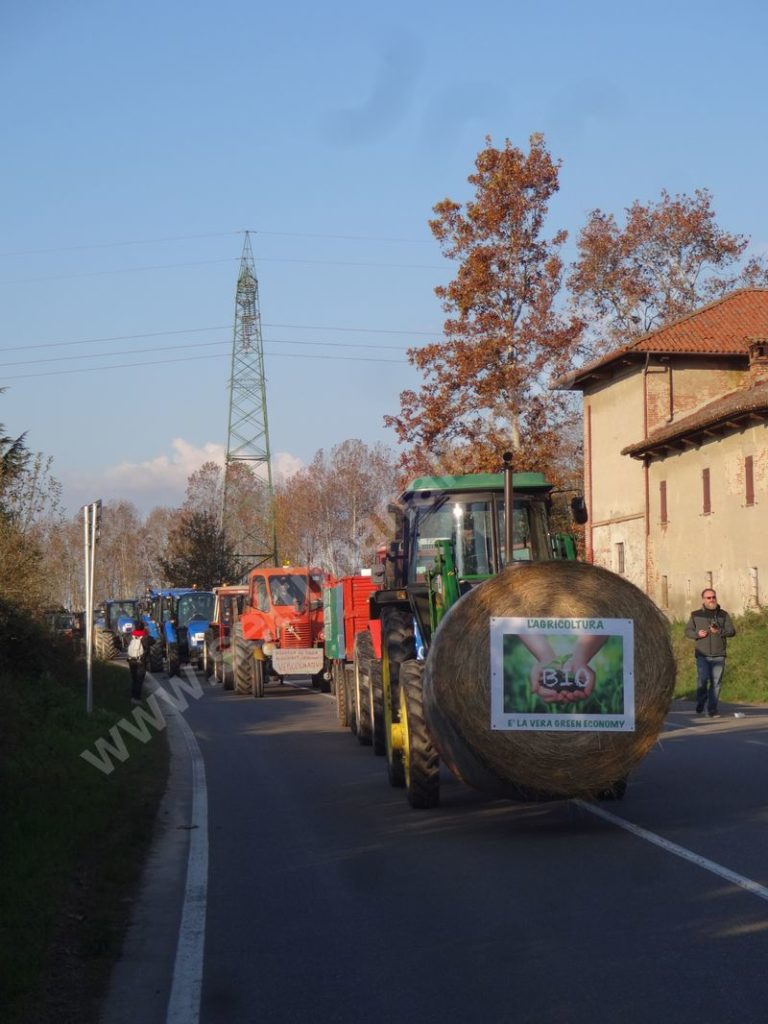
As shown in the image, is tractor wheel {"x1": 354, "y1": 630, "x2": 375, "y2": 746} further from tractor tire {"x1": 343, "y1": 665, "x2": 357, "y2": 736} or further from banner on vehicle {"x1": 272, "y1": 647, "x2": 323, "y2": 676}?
A: banner on vehicle {"x1": 272, "y1": 647, "x2": 323, "y2": 676}

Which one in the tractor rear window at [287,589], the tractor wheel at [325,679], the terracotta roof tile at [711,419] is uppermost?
the terracotta roof tile at [711,419]

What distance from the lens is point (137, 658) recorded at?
83.3 ft

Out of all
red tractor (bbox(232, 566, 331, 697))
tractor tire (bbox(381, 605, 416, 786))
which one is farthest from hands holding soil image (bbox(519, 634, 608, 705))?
red tractor (bbox(232, 566, 331, 697))

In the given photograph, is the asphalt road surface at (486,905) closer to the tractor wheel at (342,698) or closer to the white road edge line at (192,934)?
the white road edge line at (192,934)

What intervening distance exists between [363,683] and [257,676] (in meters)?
12.0

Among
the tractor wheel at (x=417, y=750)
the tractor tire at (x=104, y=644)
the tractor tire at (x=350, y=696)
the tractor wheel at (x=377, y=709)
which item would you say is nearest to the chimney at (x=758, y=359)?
the tractor tire at (x=104, y=644)

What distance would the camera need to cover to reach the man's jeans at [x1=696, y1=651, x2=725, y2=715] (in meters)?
20.4

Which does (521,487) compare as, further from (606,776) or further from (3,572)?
(3,572)

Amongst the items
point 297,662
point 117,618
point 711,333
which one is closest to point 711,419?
point 711,333

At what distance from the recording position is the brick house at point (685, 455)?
115 feet

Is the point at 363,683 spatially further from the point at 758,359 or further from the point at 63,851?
the point at 758,359

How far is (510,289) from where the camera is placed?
140 feet

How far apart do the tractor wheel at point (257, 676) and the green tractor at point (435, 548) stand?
15195 millimetres

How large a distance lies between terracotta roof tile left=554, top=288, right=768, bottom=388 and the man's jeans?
2216 centimetres
